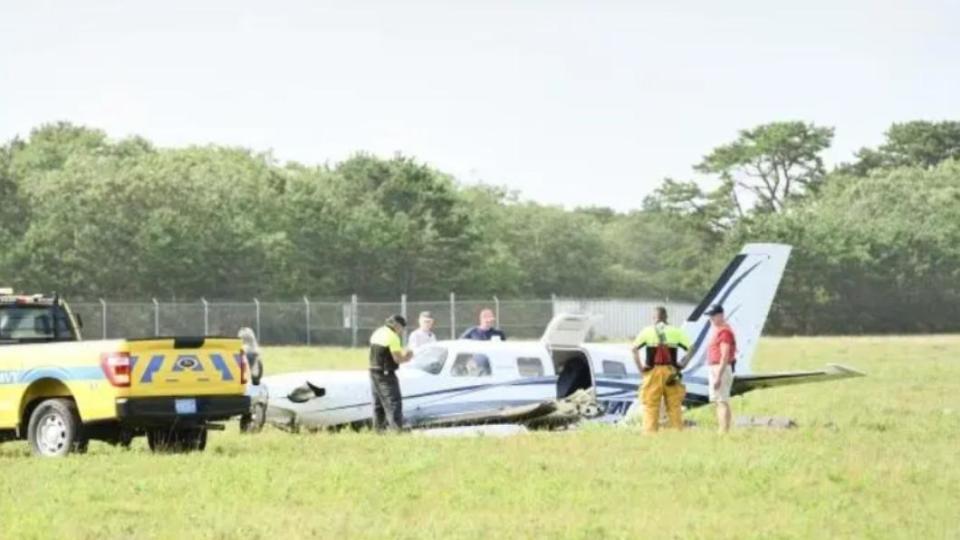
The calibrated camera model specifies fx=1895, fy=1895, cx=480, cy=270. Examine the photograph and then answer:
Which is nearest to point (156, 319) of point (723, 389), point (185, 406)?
point (723, 389)

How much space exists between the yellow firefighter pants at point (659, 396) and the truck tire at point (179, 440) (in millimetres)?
5939

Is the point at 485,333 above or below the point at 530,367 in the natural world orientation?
above

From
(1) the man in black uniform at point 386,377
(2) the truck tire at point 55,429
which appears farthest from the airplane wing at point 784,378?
(2) the truck tire at point 55,429

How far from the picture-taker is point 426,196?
304 ft

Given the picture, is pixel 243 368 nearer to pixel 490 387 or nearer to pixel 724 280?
pixel 490 387

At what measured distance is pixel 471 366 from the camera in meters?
26.6

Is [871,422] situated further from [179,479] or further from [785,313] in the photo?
[785,313]

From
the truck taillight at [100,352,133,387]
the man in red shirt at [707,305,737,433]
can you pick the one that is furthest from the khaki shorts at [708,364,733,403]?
the truck taillight at [100,352,133,387]

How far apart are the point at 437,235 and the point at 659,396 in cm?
6519

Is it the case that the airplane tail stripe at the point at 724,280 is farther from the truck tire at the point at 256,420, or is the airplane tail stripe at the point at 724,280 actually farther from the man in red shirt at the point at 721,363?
the truck tire at the point at 256,420

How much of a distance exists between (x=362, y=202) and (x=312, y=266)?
6.85 m

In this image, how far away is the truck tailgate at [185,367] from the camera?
70.0 feet

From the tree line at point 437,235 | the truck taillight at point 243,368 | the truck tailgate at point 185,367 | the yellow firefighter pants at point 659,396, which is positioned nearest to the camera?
the truck tailgate at point 185,367

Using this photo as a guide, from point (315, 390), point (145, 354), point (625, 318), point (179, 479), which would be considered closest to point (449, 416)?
point (315, 390)
